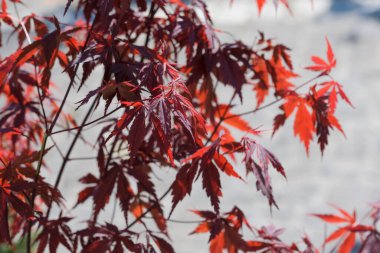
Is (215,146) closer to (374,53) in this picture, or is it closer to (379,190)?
(379,190)

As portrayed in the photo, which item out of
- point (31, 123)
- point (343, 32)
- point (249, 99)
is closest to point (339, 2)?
point (343, 32)

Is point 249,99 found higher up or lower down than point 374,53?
lower down

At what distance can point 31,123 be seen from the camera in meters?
1.42

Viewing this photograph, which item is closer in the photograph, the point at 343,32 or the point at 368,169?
the point at 368,169

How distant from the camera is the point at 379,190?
3.22 metres

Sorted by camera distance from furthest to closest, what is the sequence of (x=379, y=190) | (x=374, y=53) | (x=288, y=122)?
(x=374, y=53)
(x=288, y=122)
(x=379, y=190)

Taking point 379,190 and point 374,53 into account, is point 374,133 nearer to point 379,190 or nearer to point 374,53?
point 379,190

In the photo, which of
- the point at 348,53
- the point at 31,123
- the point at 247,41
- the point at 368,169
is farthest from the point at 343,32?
the point at 31,123

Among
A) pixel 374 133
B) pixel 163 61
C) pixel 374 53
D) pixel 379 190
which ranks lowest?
pixel 163 61

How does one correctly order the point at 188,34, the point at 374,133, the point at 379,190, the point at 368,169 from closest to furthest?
1. the point at 188,34
2. the point at 379,190
3. the point at 368,169
4. the point at 374,133

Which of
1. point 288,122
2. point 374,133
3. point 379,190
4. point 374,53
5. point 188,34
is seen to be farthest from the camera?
point 374,53

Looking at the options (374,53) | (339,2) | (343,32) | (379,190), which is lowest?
(379,190)

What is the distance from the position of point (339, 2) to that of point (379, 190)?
370cm

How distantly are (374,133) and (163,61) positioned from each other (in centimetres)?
319
